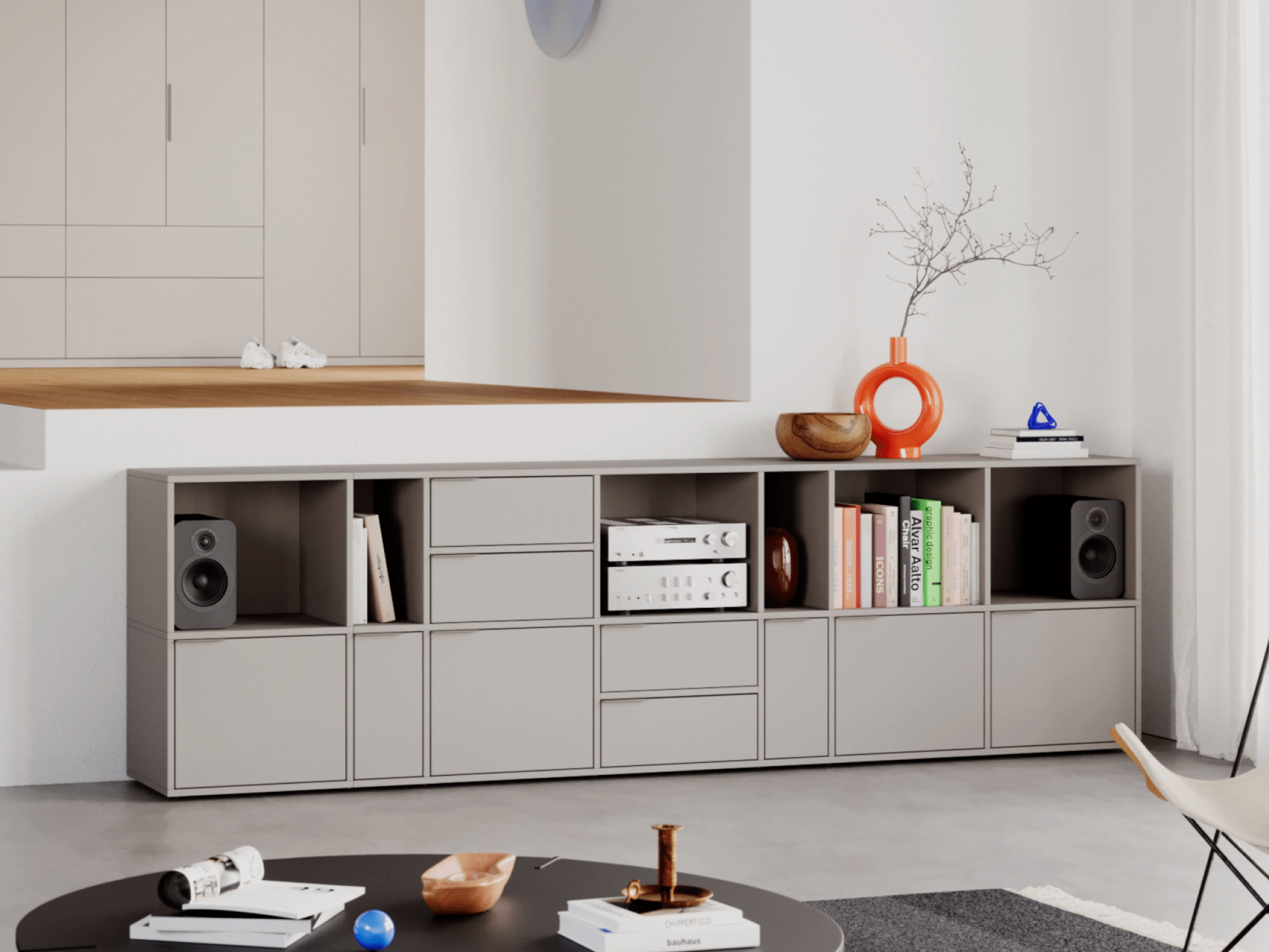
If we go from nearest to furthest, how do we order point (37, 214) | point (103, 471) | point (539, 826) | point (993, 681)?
point (539, 826) < point (103, 471) < point (993, 681) < point (37, 214)

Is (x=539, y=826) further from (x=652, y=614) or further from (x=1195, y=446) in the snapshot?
(x=1195, y=446)

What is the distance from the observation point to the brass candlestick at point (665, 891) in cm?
222

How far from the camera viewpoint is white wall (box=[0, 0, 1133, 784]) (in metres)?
4.55

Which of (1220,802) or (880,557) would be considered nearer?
(1220,802)

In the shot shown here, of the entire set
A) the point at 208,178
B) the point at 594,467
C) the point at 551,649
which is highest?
the point at 208,178

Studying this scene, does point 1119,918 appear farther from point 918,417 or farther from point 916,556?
point 918,417

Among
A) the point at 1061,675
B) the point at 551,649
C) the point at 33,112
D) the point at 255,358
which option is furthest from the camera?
the point at 255,358

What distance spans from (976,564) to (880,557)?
293 mm

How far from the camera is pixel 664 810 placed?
422 cm

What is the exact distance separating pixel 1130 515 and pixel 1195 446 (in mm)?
260

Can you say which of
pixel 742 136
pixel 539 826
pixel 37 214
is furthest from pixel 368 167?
pixel 539 826

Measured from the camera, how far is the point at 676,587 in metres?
4.58

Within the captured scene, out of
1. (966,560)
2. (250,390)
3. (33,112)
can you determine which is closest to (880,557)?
(966,560)

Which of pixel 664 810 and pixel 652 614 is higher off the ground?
pixel 652 614
